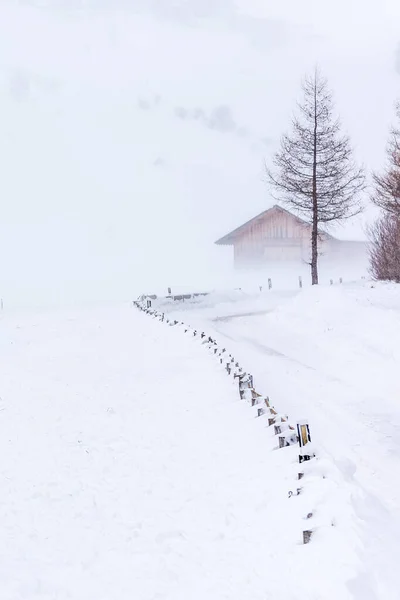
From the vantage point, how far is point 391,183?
2400cm

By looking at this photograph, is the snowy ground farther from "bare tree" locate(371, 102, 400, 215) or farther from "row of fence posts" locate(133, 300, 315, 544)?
"bare tree" locate(371, 102, 400, 215)

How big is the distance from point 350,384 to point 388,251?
52.5 ft

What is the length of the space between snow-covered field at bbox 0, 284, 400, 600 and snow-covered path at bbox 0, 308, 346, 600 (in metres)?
0.02

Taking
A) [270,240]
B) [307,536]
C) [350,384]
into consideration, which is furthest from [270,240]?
[307,536]

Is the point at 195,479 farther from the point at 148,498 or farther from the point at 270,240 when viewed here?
the point at 270,240

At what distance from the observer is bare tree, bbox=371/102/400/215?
A: 23.4 metres

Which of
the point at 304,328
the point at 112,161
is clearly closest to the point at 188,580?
the point at 304,328

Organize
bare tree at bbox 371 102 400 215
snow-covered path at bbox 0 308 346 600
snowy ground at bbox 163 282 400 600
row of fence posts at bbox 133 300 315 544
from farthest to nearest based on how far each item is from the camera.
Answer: bare tree at bbox 371 102 400 215
row of fence posts at bbox 133 300 315 544
snowy ground at bbox 163 282 400 600
snow-covered path at bbox 0 308 346 600

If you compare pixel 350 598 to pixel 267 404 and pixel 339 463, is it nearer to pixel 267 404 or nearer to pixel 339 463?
pixel 339 463

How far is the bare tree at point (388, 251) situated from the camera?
24.3 metres

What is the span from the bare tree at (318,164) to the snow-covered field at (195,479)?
14236mm

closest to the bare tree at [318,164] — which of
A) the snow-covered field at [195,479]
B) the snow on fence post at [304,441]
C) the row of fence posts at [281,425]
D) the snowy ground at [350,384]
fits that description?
the snowy ground at [350,384]

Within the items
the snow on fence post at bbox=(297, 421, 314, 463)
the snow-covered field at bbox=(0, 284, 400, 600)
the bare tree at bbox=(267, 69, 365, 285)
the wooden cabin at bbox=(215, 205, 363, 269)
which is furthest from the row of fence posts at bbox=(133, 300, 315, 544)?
the wooden cabin at bbox=(215, 205, 363, 269)

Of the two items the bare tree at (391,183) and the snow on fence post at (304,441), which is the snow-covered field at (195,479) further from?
the bare tree at (391,183)
